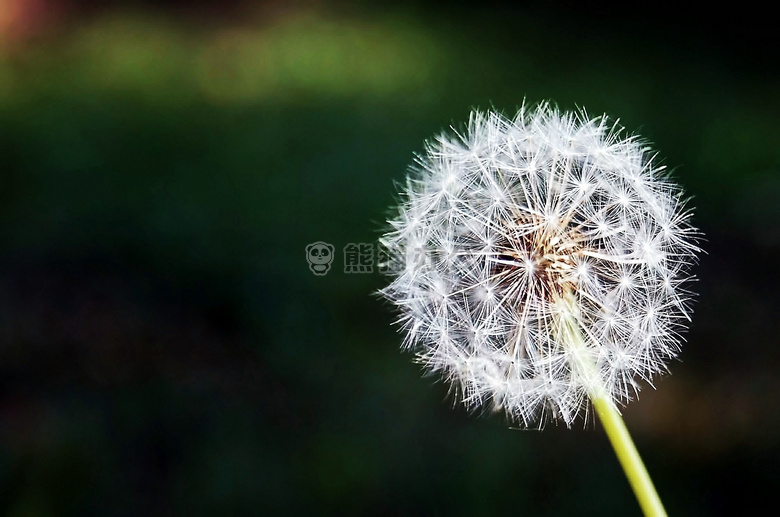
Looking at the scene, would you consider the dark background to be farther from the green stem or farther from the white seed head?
the green stem

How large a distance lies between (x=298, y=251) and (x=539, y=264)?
1119 mm

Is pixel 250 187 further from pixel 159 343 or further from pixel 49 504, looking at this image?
pixel 49 504

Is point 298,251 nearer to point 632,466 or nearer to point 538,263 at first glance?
point 538,263

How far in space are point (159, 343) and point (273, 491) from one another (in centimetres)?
47

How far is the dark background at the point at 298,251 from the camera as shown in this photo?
5.00ft

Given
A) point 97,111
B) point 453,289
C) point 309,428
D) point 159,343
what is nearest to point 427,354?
point 453,289

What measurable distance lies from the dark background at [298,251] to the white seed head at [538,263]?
0.77 metres

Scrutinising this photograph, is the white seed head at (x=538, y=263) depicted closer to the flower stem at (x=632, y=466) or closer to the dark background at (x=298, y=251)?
the flower stem at (x=632, y=466)

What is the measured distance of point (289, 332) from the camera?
1677mm

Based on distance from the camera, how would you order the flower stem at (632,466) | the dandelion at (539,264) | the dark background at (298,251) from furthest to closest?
1. the dark background at (298,251)
2. the dandelion at (539,264)
3. the flower stem at (632,466)

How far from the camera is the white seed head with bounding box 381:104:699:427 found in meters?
0.74

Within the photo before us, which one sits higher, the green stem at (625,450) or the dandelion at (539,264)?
the dandelion at (539,264)

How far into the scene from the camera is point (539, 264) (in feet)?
2.37

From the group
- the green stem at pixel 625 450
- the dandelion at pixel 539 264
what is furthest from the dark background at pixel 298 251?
the green stem at pixel 625 450
